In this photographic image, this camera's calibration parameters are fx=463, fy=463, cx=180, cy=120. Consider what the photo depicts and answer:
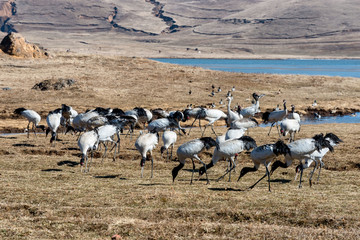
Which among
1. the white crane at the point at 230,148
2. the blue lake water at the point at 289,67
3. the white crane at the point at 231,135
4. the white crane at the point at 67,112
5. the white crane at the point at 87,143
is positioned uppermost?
the white crane at the point at 230,148

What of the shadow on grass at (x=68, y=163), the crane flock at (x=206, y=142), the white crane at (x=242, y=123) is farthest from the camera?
the white crane at (x=242, y=123)

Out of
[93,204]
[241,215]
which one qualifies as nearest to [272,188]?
[241,215]

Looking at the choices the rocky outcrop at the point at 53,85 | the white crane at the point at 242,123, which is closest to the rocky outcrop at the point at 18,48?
the rocky outcrop at the point at 53,85

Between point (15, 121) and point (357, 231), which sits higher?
point (357, 231)

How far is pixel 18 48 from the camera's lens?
6531cm

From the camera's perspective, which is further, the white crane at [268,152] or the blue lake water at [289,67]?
the blue lake water at [289,67]

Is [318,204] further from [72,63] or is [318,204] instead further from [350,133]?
[72,63]

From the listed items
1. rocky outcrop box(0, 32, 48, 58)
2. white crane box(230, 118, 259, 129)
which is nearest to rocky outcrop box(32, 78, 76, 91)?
rocky outcrop box(0, 32, 48, 58)

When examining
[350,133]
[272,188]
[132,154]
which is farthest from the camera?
[350,133]

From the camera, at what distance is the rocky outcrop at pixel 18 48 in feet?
213

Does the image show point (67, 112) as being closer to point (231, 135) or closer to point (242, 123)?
point (242, 123)

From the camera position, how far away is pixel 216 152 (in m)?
16.8

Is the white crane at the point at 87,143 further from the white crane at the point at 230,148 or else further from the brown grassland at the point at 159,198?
the white crane at the point at 230,148

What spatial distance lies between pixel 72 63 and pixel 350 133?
45.9m
